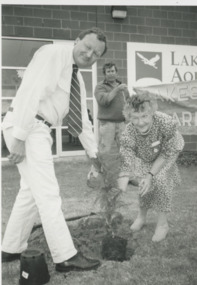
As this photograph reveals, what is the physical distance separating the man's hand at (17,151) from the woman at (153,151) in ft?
2.13

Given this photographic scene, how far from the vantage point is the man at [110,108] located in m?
4.32

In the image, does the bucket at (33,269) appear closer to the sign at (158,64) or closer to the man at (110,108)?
the man at (110,108)

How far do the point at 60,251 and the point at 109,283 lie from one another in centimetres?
28

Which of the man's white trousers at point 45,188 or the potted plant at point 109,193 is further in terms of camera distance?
the potted plant at point 109,193

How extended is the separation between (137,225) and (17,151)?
3.63 feet

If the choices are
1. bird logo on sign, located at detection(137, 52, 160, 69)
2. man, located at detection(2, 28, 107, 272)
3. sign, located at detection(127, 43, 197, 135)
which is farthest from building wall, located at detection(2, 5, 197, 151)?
man, located at detection(2, 28, 107, 272)

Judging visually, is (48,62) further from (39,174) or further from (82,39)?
(39,174)

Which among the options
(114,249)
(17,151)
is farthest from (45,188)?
(114,249)

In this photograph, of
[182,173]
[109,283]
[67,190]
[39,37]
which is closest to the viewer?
[109,283]

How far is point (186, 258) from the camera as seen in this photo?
2049 millimetres

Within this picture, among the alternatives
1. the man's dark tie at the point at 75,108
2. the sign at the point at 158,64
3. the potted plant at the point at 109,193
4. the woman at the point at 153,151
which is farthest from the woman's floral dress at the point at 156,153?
the sign at the point at 158,64

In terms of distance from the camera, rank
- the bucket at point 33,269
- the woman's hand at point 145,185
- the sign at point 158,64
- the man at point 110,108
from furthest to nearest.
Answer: the sign at point 158,64, the man at point 110,108, the woman's hand at point 145,185, the bucket at point 33,269

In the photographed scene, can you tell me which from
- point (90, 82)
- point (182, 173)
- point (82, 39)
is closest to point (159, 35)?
point (90, 82)

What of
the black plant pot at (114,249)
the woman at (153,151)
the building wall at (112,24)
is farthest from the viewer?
the building wall at (112,24)
